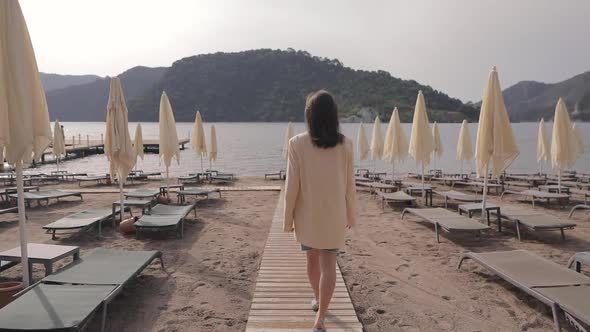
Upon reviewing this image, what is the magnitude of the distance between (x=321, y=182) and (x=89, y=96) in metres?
176

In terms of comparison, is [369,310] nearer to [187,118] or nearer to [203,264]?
[203,264]

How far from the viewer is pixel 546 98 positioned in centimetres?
12300

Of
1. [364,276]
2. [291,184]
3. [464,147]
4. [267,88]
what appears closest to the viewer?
[291,184]

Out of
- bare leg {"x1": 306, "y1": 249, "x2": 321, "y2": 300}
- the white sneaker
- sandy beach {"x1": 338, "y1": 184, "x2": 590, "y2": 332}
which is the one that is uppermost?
bare leg {"x1": 306, "y1": 249, "x2": 321, "y2": 300}

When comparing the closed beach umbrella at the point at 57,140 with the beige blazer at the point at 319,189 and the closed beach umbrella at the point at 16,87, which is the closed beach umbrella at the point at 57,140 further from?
the beige blazer at the point at 319,189

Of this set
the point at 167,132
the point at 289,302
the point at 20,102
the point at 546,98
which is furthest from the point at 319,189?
the point at 546,98

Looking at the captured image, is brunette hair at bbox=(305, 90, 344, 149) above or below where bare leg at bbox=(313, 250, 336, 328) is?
above

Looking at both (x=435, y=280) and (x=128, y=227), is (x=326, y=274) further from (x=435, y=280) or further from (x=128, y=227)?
(x=128, y=227)

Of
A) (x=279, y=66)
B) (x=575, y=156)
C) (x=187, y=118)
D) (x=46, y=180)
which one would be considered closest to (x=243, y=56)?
(x=279, y=66)

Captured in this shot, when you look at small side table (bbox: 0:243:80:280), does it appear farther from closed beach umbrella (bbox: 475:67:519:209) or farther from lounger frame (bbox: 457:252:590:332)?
closed beach umbrella (bbox: 475:67:519:209)

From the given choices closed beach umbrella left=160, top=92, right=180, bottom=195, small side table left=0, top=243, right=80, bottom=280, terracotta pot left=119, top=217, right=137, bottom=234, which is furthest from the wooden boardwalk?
closed beach umbrella left=160, top=92, right=180, bottom=195

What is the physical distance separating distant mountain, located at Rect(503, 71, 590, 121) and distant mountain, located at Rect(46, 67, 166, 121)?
126 meters

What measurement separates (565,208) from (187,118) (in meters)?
105

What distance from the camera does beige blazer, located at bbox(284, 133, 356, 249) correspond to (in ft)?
9.75
